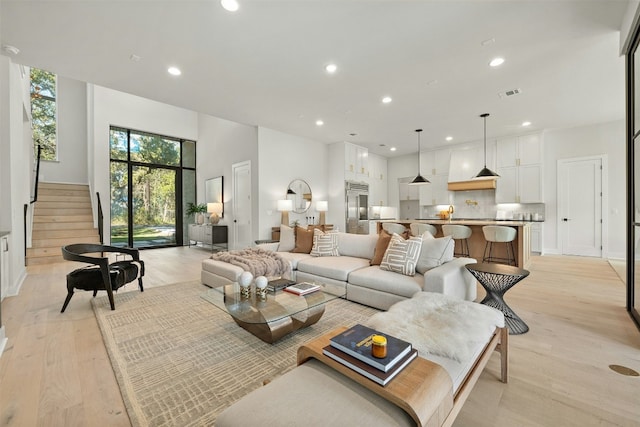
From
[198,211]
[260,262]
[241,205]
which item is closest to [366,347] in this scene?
[260,262]

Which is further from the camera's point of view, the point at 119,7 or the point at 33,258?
the point at 33,258

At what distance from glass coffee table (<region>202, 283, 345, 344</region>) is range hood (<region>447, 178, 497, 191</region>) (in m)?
6.28

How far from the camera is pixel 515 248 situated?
4.87 meters

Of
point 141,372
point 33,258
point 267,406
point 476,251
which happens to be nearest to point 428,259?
point 267,406

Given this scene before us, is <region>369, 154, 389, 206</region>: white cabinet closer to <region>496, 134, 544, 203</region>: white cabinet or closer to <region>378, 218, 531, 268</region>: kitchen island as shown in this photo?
<region>378, 218, 531, 268</region>: kitchen island

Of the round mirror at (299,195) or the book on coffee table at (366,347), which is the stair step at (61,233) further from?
the book on coffee table at (366,347)

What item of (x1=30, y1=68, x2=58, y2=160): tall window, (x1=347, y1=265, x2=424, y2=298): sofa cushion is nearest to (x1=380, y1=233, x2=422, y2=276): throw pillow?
(x1=347, y1=265, x2=424, y2=298): sofa cushion

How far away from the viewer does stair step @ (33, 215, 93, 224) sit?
6378 millimetres

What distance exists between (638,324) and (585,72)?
3253 mm

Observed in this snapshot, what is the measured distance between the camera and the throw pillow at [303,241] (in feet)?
14.2

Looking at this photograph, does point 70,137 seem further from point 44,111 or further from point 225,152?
point 225,152

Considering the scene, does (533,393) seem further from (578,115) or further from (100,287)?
(578,115)

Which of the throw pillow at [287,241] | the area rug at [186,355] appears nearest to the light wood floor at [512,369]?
the area rug at [186,355]

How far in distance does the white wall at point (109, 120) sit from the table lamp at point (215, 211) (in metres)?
2.56
